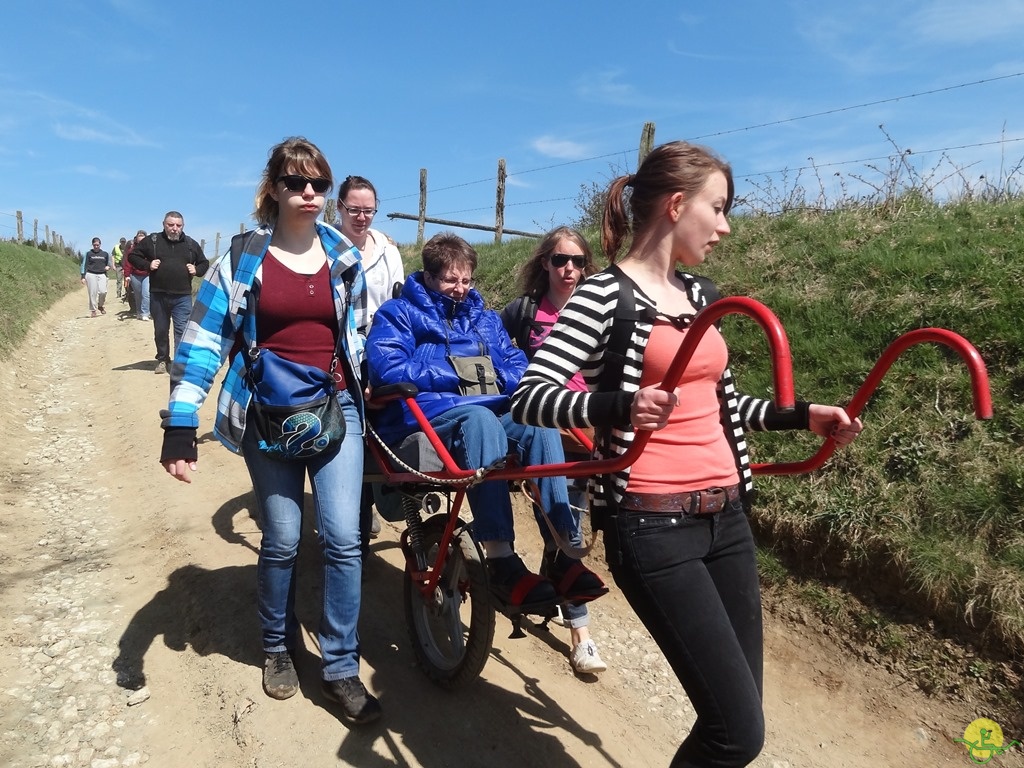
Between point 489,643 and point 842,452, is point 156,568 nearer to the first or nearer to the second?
point 489,643

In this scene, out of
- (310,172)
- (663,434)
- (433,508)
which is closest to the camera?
(663,434)

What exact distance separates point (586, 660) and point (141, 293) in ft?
50.2

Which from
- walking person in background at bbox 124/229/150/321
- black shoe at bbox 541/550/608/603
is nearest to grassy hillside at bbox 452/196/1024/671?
black shoe at bbox 541/550/608/603

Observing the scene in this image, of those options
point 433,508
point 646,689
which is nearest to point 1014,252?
point 646,689

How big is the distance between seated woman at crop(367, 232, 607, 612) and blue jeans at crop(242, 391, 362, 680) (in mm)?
331

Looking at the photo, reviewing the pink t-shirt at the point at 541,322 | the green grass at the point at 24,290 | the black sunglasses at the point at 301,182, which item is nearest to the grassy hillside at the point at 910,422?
the pink t-shirt at the point at 541,322

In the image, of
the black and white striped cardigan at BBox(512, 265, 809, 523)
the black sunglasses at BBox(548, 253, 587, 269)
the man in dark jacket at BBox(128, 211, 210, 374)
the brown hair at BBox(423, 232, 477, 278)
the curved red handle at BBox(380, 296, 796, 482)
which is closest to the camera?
the curved red handle at BBox(380, 296, 796, 482)

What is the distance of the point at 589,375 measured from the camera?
2096 mm

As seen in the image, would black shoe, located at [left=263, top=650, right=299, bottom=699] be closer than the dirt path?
No

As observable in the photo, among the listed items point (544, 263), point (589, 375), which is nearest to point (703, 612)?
point (589, 375)

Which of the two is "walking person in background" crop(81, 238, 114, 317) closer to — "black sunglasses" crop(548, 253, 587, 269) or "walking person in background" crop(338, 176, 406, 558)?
"walking person in background" crop(338, 176, 406, 558)

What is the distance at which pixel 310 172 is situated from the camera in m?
3.18

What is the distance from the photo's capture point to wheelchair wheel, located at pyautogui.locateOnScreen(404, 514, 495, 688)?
10.9 feet

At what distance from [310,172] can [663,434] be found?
1.96 m
